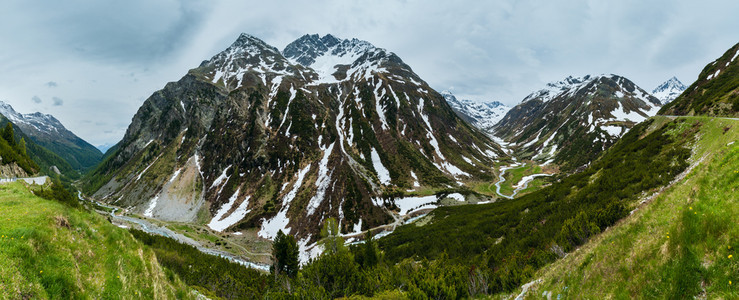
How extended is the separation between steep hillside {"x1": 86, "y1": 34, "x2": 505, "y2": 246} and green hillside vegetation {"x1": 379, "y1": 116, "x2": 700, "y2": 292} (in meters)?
40.5

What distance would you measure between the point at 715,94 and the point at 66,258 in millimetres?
101813

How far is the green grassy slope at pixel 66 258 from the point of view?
31.3 ft

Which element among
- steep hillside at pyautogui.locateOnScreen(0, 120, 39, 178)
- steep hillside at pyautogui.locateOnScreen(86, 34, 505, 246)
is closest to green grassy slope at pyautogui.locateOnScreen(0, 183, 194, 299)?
steep hillside at pyautogui.locateOnScreen(0, 120, 39, 178)

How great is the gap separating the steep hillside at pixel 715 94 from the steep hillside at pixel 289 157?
2978 inches

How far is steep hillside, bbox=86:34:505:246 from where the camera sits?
106250mm

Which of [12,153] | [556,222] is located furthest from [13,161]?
[556,222]

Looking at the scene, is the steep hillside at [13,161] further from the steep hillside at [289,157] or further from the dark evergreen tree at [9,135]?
the steep hillside at [289,157]

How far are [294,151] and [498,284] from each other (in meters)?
119

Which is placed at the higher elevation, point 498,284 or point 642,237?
point 642,237

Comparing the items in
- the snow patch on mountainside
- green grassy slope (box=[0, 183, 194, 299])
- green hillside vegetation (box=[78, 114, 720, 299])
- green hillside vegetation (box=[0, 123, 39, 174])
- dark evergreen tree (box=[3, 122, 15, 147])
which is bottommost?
green hillside vegetation (box=[78, 114, 720, 299])

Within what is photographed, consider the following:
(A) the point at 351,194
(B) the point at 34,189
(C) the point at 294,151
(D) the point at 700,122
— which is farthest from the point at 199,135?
(D) the point at 700,122

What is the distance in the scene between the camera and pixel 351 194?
104 meters

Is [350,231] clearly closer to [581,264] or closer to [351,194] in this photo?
[351,194]

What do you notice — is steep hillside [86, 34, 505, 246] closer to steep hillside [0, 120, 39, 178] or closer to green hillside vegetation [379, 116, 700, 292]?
green hillside vegetation [379, 116, 700, 292]
